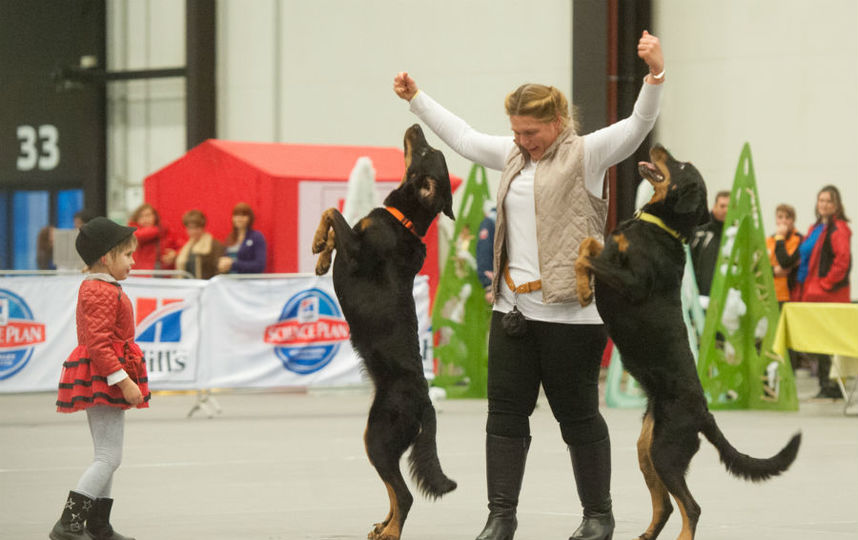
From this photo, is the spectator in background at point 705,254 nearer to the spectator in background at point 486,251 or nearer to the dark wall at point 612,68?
the spectator in background at point 486,251

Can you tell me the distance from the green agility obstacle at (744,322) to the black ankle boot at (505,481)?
22.0ft

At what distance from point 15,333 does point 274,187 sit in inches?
169

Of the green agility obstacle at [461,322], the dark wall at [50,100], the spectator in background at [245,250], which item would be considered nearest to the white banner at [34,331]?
the spectator in background at [245,250]

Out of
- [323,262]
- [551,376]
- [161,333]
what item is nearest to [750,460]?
[551,376]

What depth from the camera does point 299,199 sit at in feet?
49.4

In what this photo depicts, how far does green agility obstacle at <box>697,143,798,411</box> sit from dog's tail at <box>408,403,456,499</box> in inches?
256

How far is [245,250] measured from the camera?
14.2 meters

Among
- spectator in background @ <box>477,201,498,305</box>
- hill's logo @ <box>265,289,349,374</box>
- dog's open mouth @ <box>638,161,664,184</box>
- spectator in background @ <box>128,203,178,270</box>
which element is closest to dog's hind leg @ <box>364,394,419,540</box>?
dog's open mouth @ <box>638,161,664,184</box>

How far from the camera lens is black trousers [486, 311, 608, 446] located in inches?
207

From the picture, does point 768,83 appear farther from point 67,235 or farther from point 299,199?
point 67,235

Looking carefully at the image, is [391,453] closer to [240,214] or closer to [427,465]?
[427,465]

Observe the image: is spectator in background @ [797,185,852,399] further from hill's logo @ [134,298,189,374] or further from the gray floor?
hill's logo @ [134,298,189,374]

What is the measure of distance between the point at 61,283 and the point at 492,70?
894 centimetres

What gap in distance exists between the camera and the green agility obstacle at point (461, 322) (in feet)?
43.1
